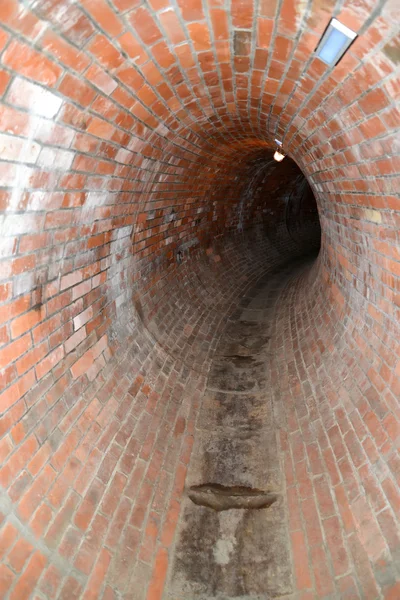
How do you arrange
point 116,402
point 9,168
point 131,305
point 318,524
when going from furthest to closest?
point 131,305 → point 116,402 → point 318,524 → point 9,168

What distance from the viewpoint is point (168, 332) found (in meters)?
5.69

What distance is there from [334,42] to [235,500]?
363cm

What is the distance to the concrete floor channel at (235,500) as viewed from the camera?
3306mm

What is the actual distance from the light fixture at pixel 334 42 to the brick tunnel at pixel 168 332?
4 cm

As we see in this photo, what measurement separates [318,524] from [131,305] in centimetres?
279

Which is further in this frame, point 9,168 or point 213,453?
point 213,453

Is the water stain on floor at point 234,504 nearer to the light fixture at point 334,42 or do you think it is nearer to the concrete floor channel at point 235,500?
the concrete floor channel at point 235,500

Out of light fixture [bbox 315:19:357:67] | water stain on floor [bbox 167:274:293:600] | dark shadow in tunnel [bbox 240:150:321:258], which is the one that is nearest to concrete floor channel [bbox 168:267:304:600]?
water stain on floor [bbox 167:274:293:600]

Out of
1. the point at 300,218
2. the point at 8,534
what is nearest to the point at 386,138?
the point at 8,534

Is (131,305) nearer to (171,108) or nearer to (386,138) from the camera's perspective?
(171,108)

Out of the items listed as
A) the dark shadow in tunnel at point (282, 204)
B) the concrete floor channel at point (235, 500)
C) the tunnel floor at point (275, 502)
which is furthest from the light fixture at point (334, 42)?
the dark shadow in tunnel at point (282, 204)

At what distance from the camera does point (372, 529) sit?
2971 millimetres

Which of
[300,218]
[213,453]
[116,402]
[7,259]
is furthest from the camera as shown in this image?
[300,218]

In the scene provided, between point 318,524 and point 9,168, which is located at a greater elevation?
point 9,168
